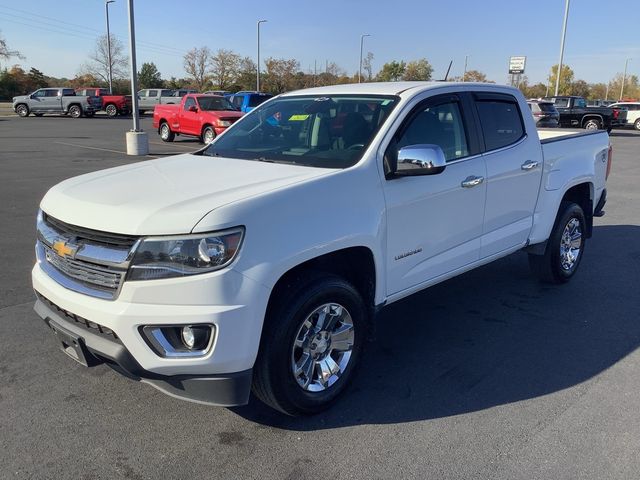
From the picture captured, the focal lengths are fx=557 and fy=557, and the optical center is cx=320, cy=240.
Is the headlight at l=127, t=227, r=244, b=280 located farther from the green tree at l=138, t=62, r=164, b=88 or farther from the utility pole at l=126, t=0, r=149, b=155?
the green tree at l=138, t=62, r=164, b=88

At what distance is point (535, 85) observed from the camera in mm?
83562

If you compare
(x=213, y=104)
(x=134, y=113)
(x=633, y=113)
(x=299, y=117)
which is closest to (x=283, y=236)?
(x=299, y=117)

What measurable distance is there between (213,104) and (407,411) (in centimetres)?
1800

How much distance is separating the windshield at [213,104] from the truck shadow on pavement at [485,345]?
15398 mm

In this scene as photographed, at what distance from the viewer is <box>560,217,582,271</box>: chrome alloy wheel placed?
562cm

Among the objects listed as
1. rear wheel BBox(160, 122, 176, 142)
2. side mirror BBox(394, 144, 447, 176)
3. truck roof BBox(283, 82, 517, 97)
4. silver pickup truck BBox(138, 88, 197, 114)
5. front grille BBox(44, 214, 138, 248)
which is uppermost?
silver pickup truck BBox(138, 88, 197, 114)

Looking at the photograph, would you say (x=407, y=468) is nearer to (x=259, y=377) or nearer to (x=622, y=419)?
(x=259, y=377)

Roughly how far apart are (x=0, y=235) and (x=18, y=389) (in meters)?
4.31

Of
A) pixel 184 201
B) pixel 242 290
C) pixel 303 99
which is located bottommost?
pixel 242 290

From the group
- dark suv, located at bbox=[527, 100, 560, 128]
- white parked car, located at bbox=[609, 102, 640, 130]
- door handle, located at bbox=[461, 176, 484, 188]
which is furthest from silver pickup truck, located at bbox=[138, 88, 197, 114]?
door handle, located at bbox=[461, 176, 484, 188]

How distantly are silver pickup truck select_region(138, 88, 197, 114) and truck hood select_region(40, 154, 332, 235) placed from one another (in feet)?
113

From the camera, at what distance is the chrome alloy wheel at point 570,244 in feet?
18.4

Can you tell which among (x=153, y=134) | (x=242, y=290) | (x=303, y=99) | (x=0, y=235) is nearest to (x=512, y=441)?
(x=242, y=290)

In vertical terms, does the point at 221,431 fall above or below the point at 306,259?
below
